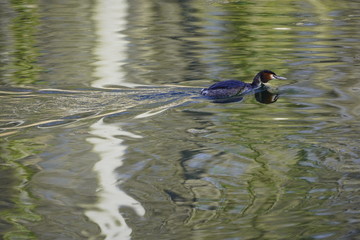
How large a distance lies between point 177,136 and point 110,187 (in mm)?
1501

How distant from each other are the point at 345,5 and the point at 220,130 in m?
10.5

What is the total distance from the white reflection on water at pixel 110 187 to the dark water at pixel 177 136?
0.02 meters

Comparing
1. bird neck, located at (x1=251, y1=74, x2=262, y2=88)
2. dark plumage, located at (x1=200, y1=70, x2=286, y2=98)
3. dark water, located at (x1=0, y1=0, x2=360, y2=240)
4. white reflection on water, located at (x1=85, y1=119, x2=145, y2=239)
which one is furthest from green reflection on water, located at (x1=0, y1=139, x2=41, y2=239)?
bird neck, located at (x1=251, y1=74, x2=262, y2=88)

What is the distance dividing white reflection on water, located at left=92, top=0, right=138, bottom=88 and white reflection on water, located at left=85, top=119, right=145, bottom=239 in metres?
1.96

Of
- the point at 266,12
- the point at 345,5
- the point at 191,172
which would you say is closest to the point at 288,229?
the point at 191,172

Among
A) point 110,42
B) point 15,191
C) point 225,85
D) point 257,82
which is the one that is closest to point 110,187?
point 15,191

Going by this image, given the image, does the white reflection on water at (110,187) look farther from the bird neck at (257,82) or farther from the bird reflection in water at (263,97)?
the bird neck at (257,82)

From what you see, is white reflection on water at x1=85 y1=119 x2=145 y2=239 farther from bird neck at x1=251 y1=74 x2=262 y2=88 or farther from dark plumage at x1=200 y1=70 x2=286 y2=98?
bird neck at x1=251 y1=74 x2=262 y2=88

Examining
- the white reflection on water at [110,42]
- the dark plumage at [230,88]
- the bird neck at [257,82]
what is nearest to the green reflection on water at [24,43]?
the white reflection on water at [110,42]

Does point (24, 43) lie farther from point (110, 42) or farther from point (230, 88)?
point (230, 88)

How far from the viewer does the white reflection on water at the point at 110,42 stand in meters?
10.6

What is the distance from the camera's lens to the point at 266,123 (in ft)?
27.5

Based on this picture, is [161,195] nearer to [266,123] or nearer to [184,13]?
[266,123]

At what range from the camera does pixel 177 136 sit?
793 centimetres
